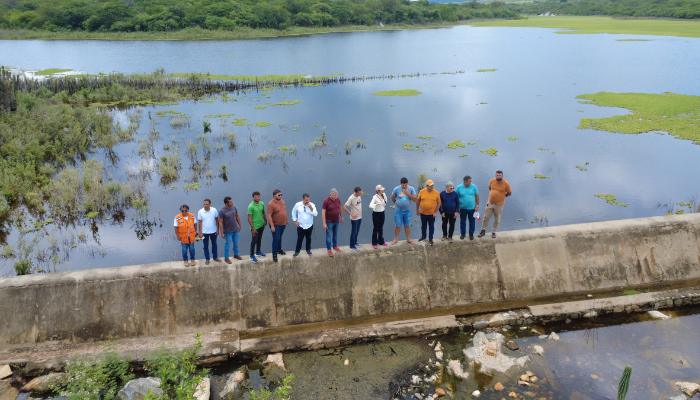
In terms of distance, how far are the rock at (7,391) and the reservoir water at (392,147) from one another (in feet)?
21.5

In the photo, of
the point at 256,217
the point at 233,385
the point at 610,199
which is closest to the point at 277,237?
the point at 256,217

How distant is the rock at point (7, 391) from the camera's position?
10055 millimetres

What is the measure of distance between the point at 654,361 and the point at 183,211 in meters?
10.8

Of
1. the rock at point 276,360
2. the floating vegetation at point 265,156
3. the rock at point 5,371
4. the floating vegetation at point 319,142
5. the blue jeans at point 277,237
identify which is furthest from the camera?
the floating vegetation at point 319,142

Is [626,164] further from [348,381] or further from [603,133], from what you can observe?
[348,381]

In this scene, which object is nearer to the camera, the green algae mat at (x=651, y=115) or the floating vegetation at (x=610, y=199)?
the floating vegetation at (x=610, y=199)

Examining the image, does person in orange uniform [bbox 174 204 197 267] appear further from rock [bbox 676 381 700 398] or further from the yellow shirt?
rock [bbox 676 381 700 398]

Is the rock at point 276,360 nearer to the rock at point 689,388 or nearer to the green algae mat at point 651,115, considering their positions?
the rock at point 689,388

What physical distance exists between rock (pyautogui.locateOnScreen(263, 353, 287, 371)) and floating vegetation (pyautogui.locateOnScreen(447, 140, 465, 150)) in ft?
65.3

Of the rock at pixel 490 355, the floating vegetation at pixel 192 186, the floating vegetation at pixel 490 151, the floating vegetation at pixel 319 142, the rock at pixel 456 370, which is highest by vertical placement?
the floating vegetation at pixel 319 142

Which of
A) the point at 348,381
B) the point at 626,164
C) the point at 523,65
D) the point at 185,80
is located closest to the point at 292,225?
the point at 348,381

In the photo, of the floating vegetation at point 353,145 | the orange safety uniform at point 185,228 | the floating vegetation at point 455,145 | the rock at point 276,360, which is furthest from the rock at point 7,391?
the floating vegetation at point 455,145

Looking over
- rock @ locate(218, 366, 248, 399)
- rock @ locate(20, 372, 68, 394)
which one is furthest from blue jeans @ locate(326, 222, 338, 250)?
rock @ locate(20, 372, 68, 394)

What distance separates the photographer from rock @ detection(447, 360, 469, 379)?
1048cm
